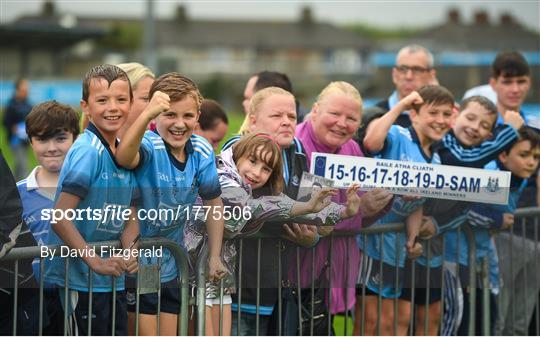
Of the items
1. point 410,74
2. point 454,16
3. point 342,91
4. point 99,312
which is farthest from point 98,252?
point 454,16

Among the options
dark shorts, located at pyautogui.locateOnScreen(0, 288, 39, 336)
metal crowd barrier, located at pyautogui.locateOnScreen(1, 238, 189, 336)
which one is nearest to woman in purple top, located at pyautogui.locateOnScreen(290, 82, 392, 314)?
metal crowd barrier, located at pyautogui.locateOnScreen(1, 238, 189, 336)

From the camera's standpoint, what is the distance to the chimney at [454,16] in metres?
111

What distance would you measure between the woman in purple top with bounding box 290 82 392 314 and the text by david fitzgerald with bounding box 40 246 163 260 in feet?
3.05

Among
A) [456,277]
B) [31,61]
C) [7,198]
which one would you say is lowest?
[456,277]

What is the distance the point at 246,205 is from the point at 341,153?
0.94 m

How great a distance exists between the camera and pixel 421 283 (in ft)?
20.1

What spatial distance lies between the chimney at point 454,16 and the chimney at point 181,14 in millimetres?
28369

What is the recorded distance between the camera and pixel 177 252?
201 inches

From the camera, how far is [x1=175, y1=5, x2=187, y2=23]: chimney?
11512cm

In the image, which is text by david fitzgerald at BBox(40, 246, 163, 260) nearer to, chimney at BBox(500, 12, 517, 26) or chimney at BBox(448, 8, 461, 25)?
chimney at BBox(500, 12, 517, 26)

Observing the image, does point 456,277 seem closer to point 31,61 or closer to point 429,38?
point 31,61

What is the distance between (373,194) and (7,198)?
6.37 feet

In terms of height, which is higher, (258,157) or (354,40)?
(354,40)

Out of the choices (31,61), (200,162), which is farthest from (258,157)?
(31,61)
